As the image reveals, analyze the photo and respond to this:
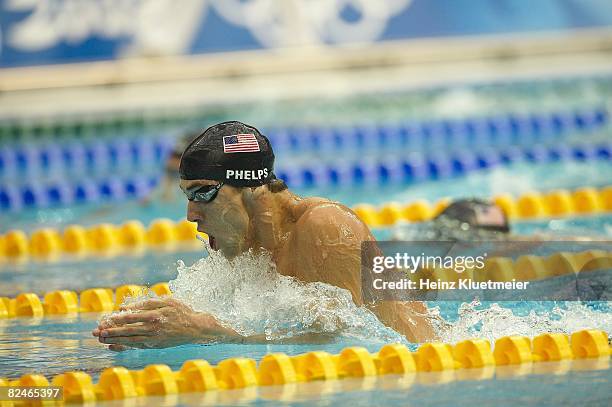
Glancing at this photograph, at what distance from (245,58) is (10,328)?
21.5ft

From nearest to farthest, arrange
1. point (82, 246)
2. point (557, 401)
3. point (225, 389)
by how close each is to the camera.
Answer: point (557, 401) → point (225, 389) → point (82, 246)

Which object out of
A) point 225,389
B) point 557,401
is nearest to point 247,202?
point 225,389

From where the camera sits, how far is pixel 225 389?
318cm

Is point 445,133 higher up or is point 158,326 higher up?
point 445,133

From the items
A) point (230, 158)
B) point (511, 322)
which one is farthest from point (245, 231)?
point (511, 322)

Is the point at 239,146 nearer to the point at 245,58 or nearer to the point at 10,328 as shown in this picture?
the point at 10,328

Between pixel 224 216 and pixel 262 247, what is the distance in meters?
0.16

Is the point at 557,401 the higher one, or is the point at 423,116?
the point at 423,116

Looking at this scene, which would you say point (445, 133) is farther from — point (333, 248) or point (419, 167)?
point (333, 248)

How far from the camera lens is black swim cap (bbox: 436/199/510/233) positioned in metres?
5.62

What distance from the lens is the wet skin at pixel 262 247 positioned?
3.13 m

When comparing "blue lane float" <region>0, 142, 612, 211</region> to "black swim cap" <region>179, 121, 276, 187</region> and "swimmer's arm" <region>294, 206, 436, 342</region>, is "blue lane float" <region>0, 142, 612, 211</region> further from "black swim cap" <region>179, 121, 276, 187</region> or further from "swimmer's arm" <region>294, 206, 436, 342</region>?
"swimmer's arm" <region>294, 206, 436, 342</region>

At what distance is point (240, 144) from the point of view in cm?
337

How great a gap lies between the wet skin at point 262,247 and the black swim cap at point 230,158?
31 mm
